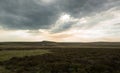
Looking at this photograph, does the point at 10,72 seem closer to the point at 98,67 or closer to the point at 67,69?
the point at 67,69

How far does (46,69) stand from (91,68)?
26.5ft

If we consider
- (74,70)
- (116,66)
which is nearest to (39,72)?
(74,70)

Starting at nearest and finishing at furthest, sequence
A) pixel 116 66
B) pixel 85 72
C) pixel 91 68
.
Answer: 1. pixel 85 72
2. pixel 91 68
3. pixel 116 66

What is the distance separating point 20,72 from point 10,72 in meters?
1.70

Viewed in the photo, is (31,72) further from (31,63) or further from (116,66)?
(116,66)

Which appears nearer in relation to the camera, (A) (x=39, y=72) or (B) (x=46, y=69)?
(A) (x=39, y=72)

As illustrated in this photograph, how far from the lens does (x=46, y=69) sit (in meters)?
31.4

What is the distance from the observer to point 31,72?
29.6 meters

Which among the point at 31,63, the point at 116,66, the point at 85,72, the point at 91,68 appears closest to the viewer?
the point at 85,72

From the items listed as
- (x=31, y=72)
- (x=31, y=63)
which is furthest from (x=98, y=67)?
(x=31, y=63)

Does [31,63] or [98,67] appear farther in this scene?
[31,63]

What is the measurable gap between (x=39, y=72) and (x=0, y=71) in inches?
275

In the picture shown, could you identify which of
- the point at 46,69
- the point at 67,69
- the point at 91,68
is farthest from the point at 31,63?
the point at 91,68

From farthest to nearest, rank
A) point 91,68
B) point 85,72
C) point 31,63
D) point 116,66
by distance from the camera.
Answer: point 31,63
point 116,66
point 91,68
point 85,72
